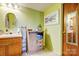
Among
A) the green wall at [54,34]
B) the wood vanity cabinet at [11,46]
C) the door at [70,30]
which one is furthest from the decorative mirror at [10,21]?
the door at [70,30]

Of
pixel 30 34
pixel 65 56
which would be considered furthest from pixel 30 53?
pixel 65 56

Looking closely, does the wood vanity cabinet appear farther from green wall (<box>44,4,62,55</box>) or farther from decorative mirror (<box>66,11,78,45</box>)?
decorative mirror (<box>66,11,78,45</box>)

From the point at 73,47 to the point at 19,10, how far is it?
0.90 m

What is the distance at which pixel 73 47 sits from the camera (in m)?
1.68

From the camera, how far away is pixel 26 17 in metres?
1.71

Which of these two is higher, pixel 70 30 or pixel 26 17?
pixel 26 17

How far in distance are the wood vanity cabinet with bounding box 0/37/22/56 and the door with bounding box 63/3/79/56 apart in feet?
2.07

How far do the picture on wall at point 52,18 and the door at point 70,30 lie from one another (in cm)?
11

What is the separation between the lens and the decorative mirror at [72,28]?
164 centimetres

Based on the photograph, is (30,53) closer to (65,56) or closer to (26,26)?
(26,26)

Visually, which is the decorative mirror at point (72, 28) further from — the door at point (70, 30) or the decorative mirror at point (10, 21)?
the decorative mirror at point (10, 21)

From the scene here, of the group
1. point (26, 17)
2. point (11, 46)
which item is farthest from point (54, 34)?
point (11, 46)

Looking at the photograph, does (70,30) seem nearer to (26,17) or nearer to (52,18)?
(52,18)

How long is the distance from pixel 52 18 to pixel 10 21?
0.59 metres
